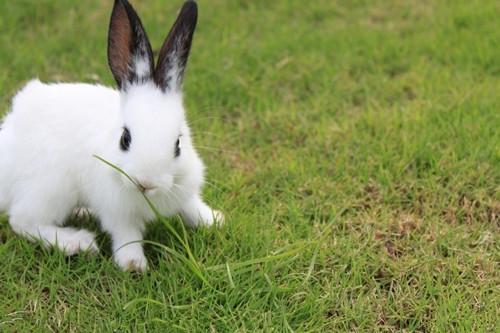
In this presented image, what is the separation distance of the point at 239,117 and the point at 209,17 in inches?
61.1

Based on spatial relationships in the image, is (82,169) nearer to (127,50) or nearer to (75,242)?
(75,242)

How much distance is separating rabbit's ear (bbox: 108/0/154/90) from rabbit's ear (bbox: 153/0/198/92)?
0.18 feet

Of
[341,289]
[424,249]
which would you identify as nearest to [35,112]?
[341,289]

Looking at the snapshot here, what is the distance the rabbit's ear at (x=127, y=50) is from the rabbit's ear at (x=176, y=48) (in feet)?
0.18

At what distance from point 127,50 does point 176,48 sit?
23cm

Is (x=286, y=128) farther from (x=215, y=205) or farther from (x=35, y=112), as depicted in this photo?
(x=35, y=112)

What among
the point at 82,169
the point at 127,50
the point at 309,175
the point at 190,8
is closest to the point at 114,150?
the point at 82,169

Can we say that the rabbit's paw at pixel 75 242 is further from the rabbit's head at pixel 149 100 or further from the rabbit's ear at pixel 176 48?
the rabbit's ear at pixel 176 48

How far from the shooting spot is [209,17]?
5.72 m

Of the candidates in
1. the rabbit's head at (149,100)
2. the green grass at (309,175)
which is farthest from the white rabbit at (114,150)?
the green grass at (309,175)

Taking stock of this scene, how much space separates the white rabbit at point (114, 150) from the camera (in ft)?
9.02

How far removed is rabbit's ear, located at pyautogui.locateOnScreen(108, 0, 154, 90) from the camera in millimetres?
2893

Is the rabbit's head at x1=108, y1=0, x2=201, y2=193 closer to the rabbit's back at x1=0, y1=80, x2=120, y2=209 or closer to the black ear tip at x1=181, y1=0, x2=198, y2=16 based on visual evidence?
the black ear tip at x1=181, y1=0, x2=198, y2=16

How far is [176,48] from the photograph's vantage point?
9.68 ft
